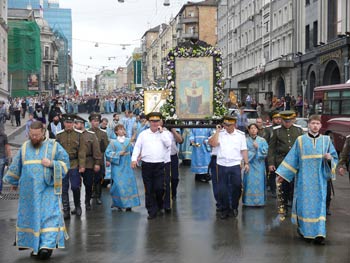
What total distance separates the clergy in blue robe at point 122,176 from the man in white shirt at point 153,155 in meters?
0.81

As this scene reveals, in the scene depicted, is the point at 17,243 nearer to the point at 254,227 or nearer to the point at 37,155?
the point at 37,155

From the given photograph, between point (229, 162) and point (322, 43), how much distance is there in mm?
31612

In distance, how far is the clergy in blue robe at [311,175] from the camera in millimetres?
8586

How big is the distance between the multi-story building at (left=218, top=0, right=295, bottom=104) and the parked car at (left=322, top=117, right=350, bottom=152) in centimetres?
2529

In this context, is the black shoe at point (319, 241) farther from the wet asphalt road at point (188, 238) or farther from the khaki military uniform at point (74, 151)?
the khaki military uniform at point (74, 151)

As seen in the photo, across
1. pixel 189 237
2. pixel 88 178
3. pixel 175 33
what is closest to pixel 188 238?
pixel 189 237

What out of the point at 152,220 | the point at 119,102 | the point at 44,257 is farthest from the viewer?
the point at 119,102

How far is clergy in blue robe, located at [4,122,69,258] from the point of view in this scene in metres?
7.72

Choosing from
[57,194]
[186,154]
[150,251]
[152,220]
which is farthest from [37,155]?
[186,154]

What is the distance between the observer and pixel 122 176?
38.6 feet

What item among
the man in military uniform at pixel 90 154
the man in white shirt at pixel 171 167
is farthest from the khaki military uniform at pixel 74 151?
the man in white shirt at pixel 171 167

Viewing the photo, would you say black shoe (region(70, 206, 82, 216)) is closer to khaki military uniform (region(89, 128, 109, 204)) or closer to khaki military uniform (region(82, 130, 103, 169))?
khaki military uniform (region(82, 130, 103, 169))

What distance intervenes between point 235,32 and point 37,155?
63.5 metres

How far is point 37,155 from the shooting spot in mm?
7855
